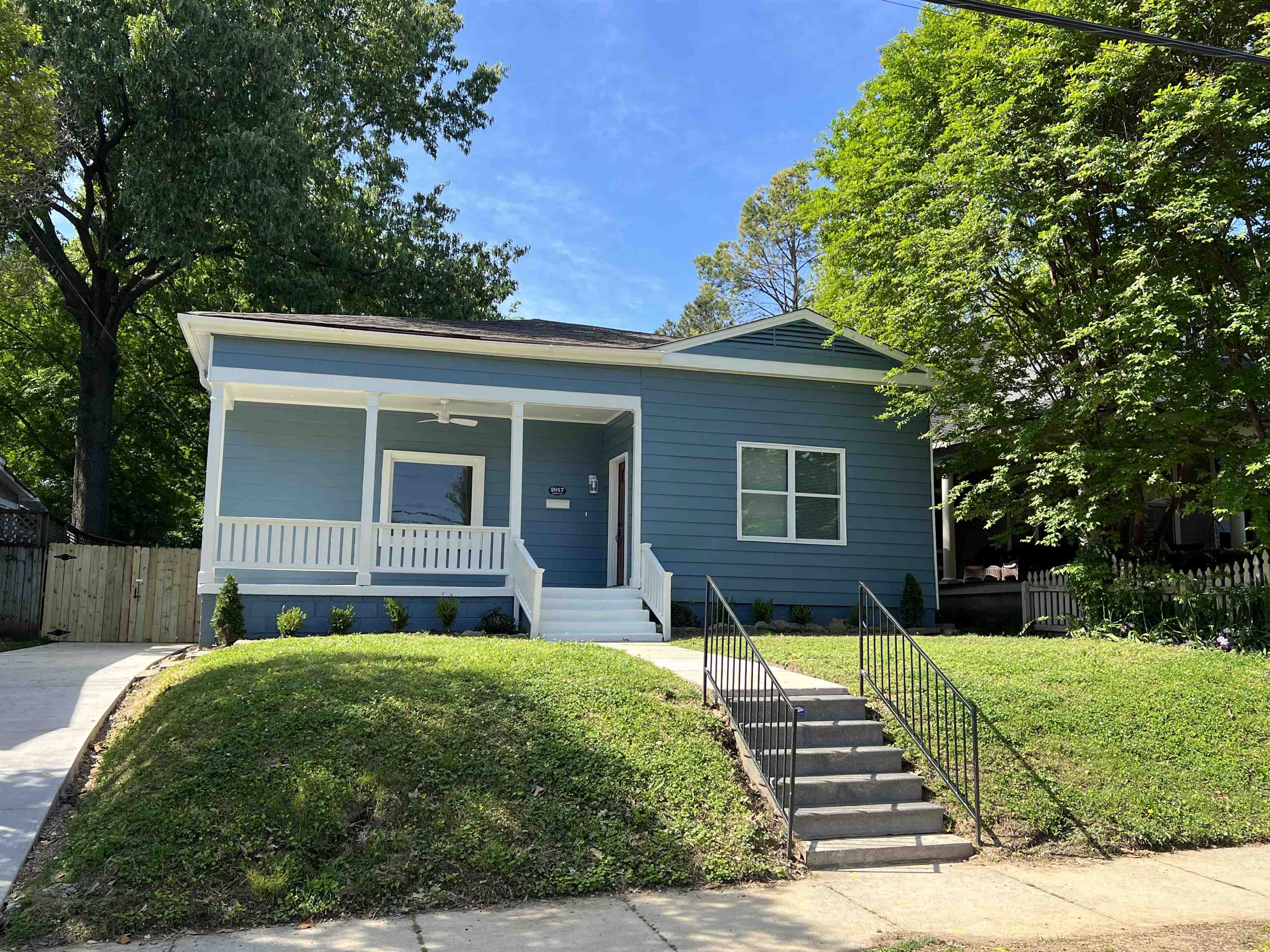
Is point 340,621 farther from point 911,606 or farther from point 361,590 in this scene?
point 911,606

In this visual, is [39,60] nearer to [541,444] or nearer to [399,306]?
[399,306]

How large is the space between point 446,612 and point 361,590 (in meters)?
1.17

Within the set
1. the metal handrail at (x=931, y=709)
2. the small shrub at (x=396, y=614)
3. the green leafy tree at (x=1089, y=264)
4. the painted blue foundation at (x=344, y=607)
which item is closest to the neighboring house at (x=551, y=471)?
the painted blue foundation at (x=344, y=607)

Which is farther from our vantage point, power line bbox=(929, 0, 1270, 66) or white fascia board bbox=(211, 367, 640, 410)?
white fascia board bbox=(211, 367, 640, 410)

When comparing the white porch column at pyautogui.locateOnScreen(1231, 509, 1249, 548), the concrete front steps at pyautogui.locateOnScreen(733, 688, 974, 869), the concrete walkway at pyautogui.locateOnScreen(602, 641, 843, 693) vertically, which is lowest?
the concrete front steps at pyautogui.locateOnScreen(733, 688, 974, 869)

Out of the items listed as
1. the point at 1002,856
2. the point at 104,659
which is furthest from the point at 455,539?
the point at 1002,856

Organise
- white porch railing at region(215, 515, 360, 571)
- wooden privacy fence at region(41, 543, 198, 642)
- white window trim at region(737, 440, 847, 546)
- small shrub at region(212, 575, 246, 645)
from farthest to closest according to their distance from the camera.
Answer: wooden privacy fence at region(41, 543, 198, 642), white window trim at region(737, 440, 847, 546), white porch railing at region(215, 515, 360, 571), small shrub at region(212, 575, 246, 645)

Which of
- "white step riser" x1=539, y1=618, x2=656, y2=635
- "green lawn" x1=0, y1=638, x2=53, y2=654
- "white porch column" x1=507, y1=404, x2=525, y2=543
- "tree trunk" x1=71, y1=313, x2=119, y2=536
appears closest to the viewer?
"white step riser" x1=539, y1=618, x2=656, y2=635

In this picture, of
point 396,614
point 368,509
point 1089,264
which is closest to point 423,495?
point 368,509

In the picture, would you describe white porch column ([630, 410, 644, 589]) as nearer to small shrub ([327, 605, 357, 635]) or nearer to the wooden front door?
the wooden front door

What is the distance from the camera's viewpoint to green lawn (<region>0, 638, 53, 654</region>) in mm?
12727

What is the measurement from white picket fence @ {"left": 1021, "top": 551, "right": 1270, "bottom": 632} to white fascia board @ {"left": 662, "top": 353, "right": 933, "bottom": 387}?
3.58 metres

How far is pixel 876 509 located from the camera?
14633 millimetres

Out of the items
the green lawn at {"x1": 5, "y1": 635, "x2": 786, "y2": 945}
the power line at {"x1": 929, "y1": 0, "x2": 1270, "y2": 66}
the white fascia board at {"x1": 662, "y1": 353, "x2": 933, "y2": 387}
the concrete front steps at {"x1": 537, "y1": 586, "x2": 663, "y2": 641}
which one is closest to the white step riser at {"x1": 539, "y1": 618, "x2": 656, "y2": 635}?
the concrete front steps at {"x1": 537, "y1": 586, "x2": 663, "y2": 641}
